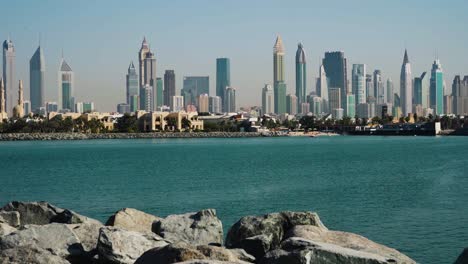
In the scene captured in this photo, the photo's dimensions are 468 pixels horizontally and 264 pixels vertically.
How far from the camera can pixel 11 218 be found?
17141mm

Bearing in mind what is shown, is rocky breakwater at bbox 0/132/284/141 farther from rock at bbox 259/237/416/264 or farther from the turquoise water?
rock at bbox 259/237/416/264

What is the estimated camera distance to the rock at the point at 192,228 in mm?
14922

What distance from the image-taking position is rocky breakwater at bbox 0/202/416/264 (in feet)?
34.9

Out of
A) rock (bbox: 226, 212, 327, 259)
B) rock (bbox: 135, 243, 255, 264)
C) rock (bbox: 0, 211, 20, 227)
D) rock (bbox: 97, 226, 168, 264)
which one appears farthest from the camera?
rock (bbox: 0, 211, 20, 227)

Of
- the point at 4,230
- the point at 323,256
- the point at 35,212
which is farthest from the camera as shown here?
the point at 35,212

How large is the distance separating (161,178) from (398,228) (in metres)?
25.5

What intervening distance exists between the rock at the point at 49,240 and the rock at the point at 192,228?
1.78m

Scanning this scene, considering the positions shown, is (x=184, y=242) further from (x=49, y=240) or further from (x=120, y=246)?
(x=49, y=240)

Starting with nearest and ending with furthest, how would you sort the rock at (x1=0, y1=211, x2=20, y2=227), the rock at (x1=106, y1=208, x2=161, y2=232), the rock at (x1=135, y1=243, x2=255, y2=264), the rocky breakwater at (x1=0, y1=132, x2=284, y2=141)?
1. the rock at (x1=135, y1=243, x2=255, y2=264)
2. the rock at (x1=106, y1=208, x2=161, y2=232)
3. the rock at (x1=0, y1=211, x2=20, y2=227)
4. the rocky breakwater at (x1=0, y1=132, x2=284, y2=141)

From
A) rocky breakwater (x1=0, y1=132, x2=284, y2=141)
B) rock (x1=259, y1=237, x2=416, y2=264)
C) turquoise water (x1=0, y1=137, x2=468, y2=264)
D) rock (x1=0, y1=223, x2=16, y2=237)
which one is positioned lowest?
turquoise water (x1=0, y1=137, x2=468, y2=264)

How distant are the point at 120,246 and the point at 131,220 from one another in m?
3.57

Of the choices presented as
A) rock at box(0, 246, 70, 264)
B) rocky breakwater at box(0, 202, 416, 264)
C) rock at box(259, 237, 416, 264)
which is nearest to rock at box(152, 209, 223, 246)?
rocky breakwater at box(0, 202, 416, 264)

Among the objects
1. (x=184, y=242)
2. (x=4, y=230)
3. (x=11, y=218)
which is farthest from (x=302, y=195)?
(x=184, y=242)

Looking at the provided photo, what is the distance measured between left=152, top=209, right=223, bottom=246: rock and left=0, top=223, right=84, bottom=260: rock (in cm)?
178
